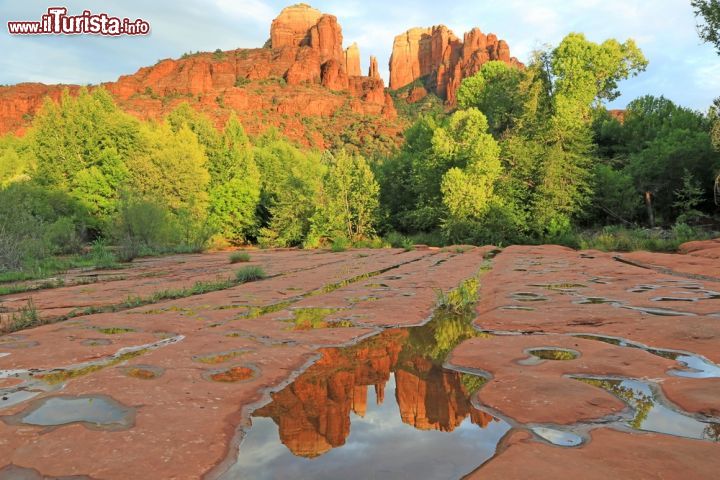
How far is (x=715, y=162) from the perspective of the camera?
911 inches

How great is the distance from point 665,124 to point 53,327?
34.1 meters

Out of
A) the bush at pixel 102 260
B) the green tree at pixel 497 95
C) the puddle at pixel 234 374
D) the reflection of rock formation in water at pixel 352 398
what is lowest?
the bush at pixel 102 260

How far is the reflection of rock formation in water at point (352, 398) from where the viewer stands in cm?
216

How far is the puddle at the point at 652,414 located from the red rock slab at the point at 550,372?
101mm

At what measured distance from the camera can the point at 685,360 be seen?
10.4 feet

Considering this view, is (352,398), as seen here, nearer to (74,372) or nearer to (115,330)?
(74,372)

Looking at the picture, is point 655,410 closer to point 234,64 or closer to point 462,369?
point 462,369

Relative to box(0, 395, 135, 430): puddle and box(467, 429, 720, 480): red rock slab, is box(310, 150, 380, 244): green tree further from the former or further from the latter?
box(467, 429, 720, 480): red rock slab

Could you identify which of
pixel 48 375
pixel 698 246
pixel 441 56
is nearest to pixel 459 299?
pixel 48 375

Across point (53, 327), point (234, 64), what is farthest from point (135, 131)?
point (234, 64)

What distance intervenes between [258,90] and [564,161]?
104 m

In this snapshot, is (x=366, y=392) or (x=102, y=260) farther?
(x=102, y=260)

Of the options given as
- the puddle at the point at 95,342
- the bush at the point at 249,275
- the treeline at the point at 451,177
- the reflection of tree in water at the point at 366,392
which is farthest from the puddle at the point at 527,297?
the treeline at the point at 451,177

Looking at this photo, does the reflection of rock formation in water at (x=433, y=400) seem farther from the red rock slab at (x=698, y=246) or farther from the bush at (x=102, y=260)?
the bush at (x=102, y=260)
